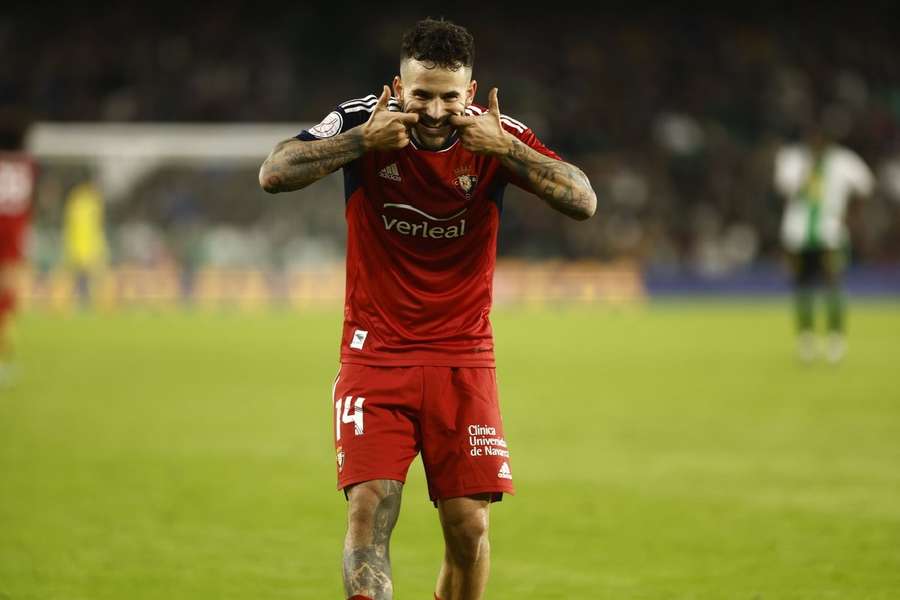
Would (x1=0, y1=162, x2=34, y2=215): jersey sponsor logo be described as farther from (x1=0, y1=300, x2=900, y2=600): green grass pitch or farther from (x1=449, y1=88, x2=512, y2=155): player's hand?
(x1=449, y1=88, x2=512, y2=155): player's hand

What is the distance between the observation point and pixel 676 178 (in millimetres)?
34375

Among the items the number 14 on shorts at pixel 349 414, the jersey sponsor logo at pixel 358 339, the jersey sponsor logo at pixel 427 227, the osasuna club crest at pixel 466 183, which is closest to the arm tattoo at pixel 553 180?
the osasuna club crest at pixel 466 183

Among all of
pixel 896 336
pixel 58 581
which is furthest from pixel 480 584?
pixel 896 336

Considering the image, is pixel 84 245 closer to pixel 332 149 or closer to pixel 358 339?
pixel 358 339

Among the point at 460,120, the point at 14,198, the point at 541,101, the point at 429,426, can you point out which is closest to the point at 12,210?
the point at 14,198

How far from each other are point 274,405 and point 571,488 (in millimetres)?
4919

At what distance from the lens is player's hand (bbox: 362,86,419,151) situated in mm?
4312

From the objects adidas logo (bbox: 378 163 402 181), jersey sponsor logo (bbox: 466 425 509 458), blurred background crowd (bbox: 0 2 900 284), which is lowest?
jersey sponsor logo (bbox: 466 425 509 458)

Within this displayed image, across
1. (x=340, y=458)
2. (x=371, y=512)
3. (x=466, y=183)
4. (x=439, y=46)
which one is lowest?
(x=371, y=512)

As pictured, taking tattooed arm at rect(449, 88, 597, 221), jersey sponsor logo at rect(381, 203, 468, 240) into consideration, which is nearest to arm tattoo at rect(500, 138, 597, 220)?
tattooed arm at rect(449, 88, 597, 221)

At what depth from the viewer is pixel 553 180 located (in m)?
4.57

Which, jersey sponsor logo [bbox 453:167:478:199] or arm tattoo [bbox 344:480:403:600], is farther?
jersey sponsor logo [bbox 453:167:478:199]

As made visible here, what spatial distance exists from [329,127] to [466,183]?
52 cm

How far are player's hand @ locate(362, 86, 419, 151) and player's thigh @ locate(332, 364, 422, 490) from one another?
820 millimetres
